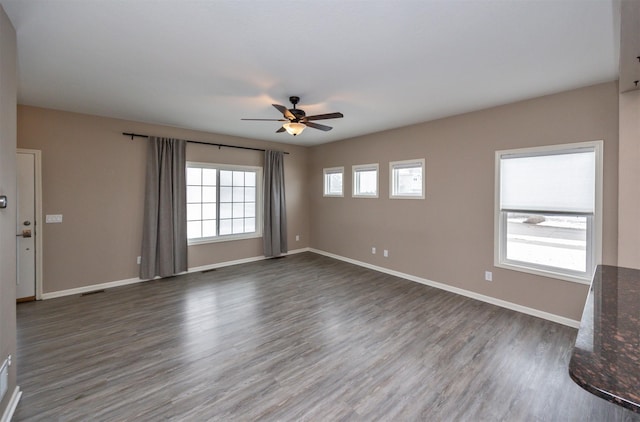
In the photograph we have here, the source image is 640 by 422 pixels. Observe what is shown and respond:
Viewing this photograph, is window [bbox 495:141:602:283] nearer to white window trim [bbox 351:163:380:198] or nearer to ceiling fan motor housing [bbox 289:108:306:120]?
white window trim [bbox 351:163:380:198]

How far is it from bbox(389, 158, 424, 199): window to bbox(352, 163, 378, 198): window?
397 millimetres

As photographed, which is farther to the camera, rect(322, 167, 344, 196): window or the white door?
rect(322, 167, 344, 196): window

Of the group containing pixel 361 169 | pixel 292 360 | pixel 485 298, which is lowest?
pixel 292 360

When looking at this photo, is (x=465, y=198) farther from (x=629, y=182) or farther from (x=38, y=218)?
(x=38, y=218)

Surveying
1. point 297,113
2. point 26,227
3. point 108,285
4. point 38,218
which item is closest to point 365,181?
point 297,113

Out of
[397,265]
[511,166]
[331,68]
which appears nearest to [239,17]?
[331,68]

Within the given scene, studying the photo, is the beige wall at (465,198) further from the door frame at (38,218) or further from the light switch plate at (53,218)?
the door frame at (38,218)

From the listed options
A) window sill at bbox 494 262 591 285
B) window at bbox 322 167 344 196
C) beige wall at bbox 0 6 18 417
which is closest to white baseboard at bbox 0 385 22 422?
beige wall at bbox 0 6 18 417

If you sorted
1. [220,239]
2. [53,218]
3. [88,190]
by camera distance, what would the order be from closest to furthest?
[53,218]
[88,190]
[220,239]

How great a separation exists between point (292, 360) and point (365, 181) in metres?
3.98

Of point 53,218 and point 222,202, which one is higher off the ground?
point 222,202

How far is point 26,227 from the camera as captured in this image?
3756mm

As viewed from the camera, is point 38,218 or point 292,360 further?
point 38,218

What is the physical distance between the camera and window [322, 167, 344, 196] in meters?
6.23
